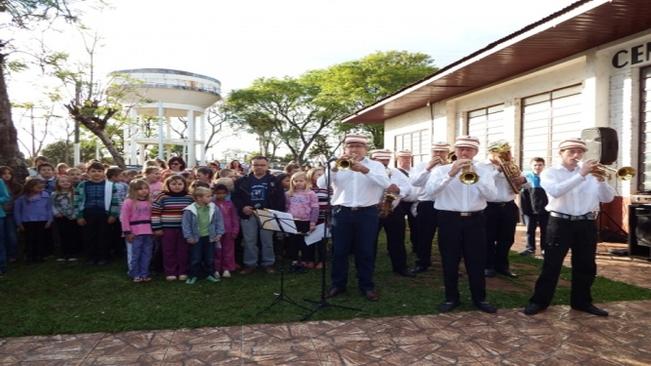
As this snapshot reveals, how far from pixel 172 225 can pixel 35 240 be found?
9.94ft

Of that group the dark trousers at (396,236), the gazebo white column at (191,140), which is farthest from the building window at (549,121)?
the gazebo white column at (191,140)

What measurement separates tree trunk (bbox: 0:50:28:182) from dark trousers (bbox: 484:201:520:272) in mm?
9330

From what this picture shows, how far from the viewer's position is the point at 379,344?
14.4 ft

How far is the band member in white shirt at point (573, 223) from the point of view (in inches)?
200

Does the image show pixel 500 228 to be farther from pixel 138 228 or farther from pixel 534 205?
pixel 138 228

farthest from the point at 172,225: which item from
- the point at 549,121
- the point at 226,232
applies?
the point at 549,121

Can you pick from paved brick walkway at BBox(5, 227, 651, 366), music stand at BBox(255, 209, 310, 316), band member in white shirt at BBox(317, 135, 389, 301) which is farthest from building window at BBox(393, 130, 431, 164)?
paved brick walkway at BBox(5, 227, 651, 366)

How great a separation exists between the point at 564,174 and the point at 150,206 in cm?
539

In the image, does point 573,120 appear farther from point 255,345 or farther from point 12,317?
point 12,317

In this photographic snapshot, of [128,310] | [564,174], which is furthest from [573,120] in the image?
[128,310]

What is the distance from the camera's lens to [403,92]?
1506 cm

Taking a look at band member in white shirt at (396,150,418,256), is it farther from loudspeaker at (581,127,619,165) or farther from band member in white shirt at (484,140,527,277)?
loudspeaker at (581,127,619,165)

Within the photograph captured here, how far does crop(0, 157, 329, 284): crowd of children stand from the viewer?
6.82m

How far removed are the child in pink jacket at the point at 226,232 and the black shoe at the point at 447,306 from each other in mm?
3136
